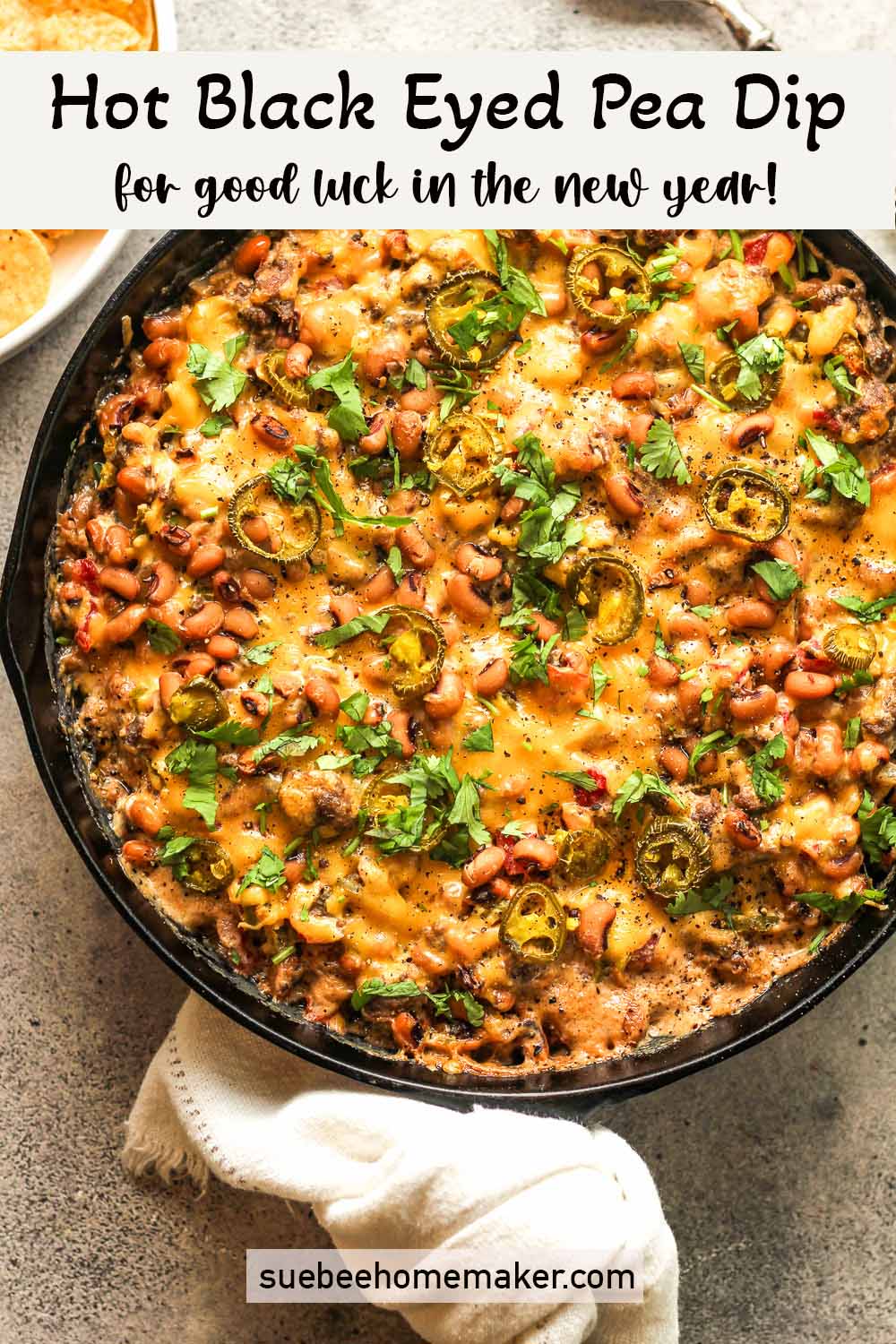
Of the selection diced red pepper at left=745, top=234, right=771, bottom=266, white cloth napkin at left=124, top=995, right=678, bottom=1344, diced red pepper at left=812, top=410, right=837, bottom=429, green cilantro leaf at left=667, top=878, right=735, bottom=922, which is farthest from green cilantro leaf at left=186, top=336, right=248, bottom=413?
green cilantro leaf at left=667, top=878, right=735, bottom=922

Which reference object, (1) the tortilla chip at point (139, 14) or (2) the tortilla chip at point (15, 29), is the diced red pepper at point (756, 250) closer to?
(1) the tortilla chip at point (139, 14)

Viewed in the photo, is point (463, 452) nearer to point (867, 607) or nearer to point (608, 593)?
point (608, 593)

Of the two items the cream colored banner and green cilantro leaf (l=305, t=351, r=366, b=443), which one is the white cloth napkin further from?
the cream colored banner

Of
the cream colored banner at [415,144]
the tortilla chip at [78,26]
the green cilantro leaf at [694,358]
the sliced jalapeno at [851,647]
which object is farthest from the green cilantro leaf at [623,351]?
the tortilla chip at [78,26]

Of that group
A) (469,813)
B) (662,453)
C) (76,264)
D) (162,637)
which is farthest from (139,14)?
(469,813)

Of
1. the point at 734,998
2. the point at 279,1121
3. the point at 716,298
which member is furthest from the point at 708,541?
the point at 279,1121

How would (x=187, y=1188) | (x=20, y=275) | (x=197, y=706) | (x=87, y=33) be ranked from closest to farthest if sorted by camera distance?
(x=197, y=706)
(x=20, y=275)
(x=87, y=33)
(x=187, y=1188)
